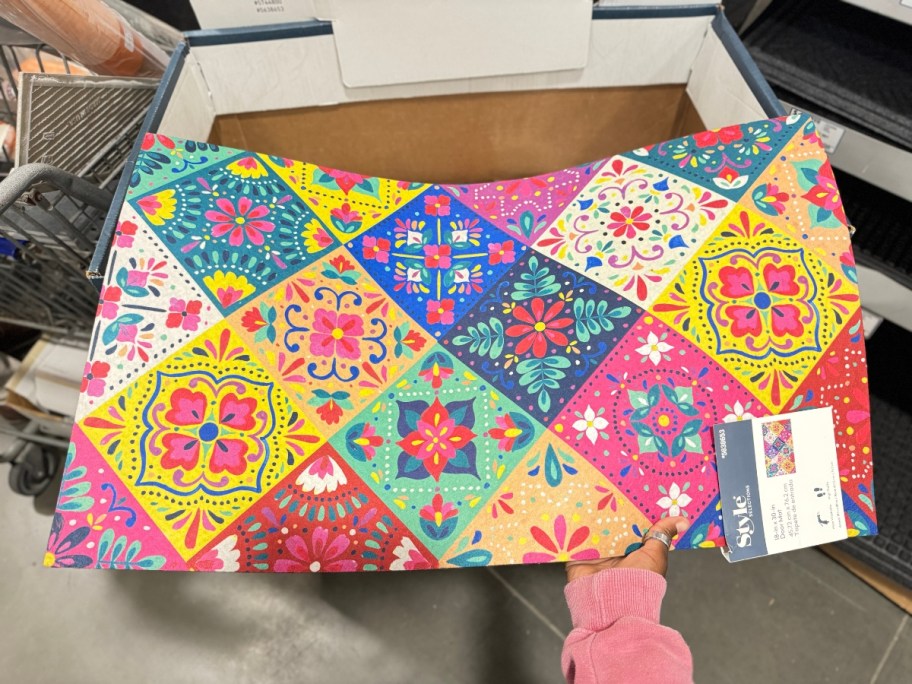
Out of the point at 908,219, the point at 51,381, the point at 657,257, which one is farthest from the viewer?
the point at 51,381

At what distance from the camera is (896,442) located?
3.32 feet

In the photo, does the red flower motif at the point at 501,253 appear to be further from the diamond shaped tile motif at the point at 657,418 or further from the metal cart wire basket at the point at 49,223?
the metal cart wire basket at the point at 49,223

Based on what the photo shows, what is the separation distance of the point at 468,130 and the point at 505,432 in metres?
0.49

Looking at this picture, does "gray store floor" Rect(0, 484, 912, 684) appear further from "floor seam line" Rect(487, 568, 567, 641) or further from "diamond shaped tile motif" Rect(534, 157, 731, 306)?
"diamond shaped tile motif" Rect(534, 157, 731, 306)

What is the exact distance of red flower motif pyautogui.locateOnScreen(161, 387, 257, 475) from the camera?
52 centimetres

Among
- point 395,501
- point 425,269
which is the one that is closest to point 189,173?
point 425,269

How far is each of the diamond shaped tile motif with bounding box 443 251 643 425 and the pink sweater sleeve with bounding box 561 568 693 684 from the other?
158 millimetres

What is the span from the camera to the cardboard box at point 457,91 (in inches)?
28.1

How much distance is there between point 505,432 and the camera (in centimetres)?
56

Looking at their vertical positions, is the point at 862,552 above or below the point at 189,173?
below

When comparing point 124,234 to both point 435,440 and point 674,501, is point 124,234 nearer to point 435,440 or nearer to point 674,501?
point 435,440

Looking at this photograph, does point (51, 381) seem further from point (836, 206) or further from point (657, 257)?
point (836, 206)

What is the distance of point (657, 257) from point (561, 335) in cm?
A: 13

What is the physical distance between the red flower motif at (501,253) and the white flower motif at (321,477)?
27 cm
